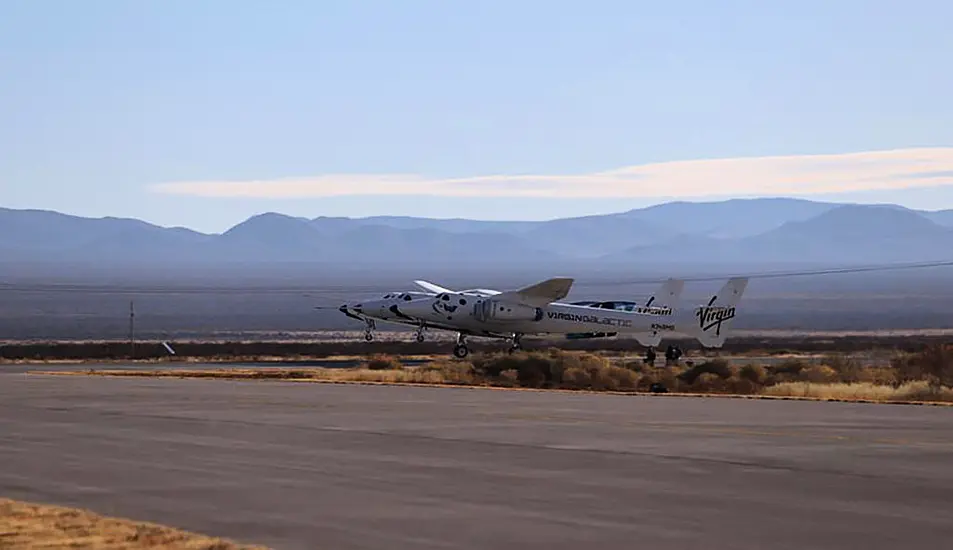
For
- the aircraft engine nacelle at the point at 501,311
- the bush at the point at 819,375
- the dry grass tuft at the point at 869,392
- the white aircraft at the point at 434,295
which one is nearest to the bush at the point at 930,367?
the dry grass tuft at the point at 869,392

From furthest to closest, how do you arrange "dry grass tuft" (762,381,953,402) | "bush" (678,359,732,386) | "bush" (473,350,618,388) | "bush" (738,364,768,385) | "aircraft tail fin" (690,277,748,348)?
"aircraft tail fin" (690,277,748,348)
"bush" (473,350,618,388)
"bush" (678,359,732,386)
"bush" (738,364,768,385)
"dry grass tuft" (762,381,953,402)

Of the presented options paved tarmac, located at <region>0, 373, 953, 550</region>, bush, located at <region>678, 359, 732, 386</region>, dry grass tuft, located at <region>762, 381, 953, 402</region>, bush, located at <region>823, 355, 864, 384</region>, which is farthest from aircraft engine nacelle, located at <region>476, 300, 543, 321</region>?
paved tarmac, located at <region>0, 373, 953, 550</region>

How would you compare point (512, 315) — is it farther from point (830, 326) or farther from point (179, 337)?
point (830, 326)

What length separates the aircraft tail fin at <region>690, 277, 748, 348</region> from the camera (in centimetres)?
5978

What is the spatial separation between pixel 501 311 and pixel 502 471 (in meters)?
43.6

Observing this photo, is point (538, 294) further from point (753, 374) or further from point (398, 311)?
point (753, 374)

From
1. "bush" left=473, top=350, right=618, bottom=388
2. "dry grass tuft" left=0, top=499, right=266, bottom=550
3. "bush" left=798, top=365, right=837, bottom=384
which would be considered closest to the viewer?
"dry grass tuft" left=0, top=499, right=266, bottom=550

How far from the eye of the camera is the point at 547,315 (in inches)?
2367

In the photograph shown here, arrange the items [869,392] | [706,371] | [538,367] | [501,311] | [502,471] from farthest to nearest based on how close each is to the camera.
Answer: [501,311] → [538,367] → [706,371] → [869,392] → [502,471]

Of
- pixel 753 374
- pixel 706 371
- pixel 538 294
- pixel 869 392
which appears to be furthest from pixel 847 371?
pixel 538 294

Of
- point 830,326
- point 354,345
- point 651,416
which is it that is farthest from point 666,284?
point 830,326

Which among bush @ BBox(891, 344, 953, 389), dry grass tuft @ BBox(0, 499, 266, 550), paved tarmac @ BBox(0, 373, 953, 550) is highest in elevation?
bush @ BBox(891, 344, 953, 389)

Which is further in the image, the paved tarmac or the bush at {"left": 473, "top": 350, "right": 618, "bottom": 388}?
the bush at {"left": 473, "top": 350, "right": 618, "bottom": 388}

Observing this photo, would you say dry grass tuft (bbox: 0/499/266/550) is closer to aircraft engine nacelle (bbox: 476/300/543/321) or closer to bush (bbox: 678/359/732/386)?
bush (bbox: 678/359/732/386)
